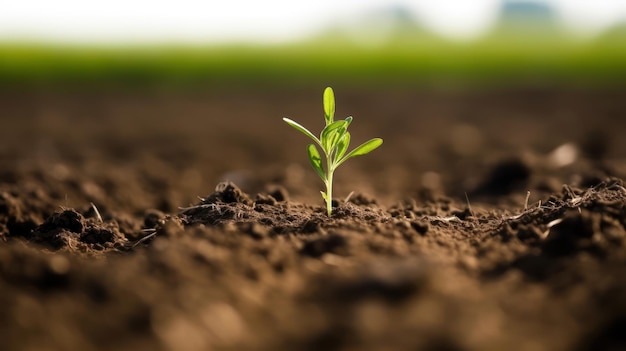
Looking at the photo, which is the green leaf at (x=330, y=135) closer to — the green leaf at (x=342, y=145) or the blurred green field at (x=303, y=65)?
the green leaf at (x=342, y=145)

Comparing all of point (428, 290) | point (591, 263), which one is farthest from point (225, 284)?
point (591, 263)

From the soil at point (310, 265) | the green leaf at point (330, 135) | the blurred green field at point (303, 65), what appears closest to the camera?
the soil at point (310, 265)

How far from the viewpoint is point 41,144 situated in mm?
7551

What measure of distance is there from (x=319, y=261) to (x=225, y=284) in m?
0.37

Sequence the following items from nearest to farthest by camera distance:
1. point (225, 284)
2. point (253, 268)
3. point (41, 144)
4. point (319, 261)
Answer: point (225, 284)
point (253, 268)
point (319, 261)
point (41, 144)

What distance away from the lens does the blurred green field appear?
16781 millimetres

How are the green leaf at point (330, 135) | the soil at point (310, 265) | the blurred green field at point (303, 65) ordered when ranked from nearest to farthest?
the soil at point (310, 265), the green leaf at point (330, 135), the blurred green field at point (303, 65)

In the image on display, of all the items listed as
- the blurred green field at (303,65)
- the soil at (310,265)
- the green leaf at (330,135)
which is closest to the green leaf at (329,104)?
the green leaf at (330,135)

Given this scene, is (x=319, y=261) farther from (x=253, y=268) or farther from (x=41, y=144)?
(x=41, y=144)

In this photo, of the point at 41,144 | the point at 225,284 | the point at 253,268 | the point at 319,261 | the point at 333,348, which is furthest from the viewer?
the point at 41,144

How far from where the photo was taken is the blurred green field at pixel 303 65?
55.1ft

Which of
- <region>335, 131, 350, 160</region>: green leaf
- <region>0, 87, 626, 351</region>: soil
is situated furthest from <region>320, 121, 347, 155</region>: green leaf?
<region>0, 87, 626, 351</region>: soil

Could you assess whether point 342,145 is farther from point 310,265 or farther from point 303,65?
point 303,65

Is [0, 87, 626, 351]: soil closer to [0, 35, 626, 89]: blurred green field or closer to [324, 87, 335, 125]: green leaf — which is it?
[324, 87, 335, 125]: green leaf
